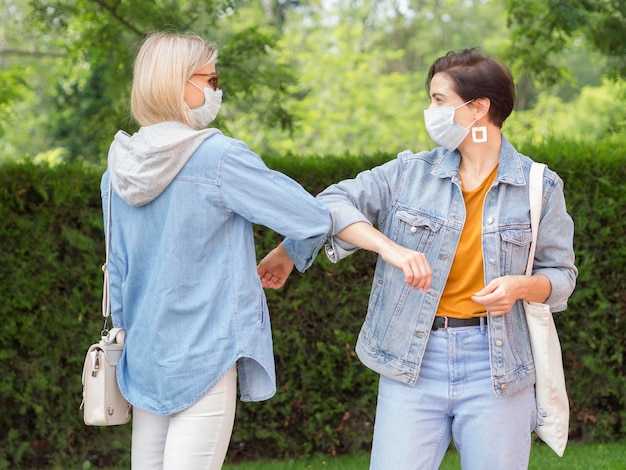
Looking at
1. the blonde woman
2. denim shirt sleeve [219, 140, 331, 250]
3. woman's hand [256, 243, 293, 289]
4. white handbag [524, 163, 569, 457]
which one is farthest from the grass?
denim shirt sleeve [219, 140, 331, 250]

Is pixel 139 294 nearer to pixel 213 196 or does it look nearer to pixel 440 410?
pixel 213 196

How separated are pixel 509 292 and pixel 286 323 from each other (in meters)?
3.12

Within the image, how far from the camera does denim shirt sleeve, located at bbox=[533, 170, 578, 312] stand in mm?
3062

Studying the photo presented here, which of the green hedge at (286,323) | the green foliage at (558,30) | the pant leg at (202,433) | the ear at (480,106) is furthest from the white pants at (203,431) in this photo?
the green foliage at (558,30)

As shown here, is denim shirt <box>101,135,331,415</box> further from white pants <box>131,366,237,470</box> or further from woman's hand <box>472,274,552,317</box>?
A: woman's hand <box>472,274,552,317</box>

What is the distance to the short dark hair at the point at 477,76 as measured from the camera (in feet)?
10.2

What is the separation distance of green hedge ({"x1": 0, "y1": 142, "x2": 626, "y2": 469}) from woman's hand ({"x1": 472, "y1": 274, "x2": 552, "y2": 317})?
279 cm

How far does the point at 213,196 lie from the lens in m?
2.71

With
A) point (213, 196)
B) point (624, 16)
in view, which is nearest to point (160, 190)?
point (213, 196)

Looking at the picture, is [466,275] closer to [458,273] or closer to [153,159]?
[458,273]

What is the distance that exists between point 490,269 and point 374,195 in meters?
0.50

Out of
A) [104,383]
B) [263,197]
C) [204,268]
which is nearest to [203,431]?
[104,383]

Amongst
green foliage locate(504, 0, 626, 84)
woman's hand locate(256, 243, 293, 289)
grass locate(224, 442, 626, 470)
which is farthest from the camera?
green foliage locate(504, 0, 626, 84)

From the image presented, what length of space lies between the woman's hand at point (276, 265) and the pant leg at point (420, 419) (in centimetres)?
63
